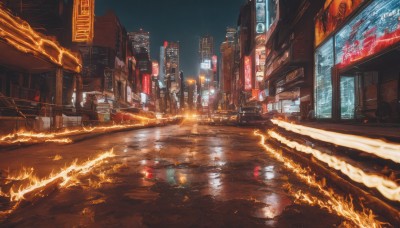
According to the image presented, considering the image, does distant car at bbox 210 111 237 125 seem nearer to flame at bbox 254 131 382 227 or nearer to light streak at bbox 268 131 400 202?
light streak at bbox 268 131 400 202

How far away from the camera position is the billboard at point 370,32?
13.1 metres

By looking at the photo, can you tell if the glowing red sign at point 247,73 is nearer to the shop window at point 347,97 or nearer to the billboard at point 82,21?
the billboard at point 82,21

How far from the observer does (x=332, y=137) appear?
741cm

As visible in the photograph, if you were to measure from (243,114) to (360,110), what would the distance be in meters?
14.2

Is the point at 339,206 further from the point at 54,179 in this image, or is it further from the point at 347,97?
the point at 347,97

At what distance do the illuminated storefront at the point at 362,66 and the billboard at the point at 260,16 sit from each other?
1439 inches

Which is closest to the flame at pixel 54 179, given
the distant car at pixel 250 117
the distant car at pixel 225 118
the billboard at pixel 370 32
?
the billboard at pixel 370 32

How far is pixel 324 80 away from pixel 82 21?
65.5ft

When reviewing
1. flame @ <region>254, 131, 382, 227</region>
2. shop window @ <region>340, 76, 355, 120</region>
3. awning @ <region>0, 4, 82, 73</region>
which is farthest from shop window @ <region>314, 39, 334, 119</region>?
awning @ <region>0, 4, 82, 73</region>

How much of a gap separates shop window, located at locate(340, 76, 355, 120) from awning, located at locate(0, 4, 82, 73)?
59.2 ft

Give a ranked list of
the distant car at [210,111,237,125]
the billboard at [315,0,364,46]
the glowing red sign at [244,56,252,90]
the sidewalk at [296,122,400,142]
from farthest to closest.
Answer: the glowing red sign at [244,56,252,90], the distant car at [210,111,237,125], the billboard at [315,0,364,46], the sidewalk at [296,122,400,142]

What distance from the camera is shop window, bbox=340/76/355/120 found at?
66.1 ft

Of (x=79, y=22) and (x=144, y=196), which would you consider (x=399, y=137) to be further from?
(x=79, y=22)

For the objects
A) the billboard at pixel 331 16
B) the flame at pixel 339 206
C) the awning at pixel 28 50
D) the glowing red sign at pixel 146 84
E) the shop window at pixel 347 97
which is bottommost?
the flame at pixel 339 206
